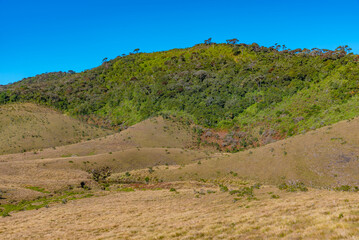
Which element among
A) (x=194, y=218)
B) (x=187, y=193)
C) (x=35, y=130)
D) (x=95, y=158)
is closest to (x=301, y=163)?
(x=187, y=193)

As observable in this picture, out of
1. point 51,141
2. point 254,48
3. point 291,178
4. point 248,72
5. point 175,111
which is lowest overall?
point 291,178

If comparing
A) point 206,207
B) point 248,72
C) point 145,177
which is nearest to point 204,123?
point 248,72

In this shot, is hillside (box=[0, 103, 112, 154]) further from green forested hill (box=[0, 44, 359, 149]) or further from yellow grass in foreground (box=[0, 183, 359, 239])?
yellow grass in foreground (box=[0, 183, 359, 239])

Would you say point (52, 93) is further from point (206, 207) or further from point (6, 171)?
point (206, 207)

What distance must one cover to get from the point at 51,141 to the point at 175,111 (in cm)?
→ 3668

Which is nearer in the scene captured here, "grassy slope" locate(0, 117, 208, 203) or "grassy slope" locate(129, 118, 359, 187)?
"grassy slope" locate(129, 118, 359, 187)

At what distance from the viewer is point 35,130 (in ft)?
220

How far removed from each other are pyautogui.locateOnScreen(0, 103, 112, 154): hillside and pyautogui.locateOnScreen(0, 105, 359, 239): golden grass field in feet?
35.8

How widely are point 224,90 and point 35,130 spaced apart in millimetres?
57555

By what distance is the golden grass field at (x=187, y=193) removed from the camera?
13.0m

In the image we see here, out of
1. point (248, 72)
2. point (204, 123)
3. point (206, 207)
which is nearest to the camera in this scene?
point (206, 207)

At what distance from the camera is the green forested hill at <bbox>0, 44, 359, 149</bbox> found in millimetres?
60594

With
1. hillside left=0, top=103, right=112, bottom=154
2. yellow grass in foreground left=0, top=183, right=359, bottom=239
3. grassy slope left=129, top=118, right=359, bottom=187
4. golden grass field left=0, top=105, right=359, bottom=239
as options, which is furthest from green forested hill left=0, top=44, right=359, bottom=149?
yellow grass in foreground left=0, top=183, right=359, bottom=239

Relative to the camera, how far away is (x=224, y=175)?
36.0 metres
